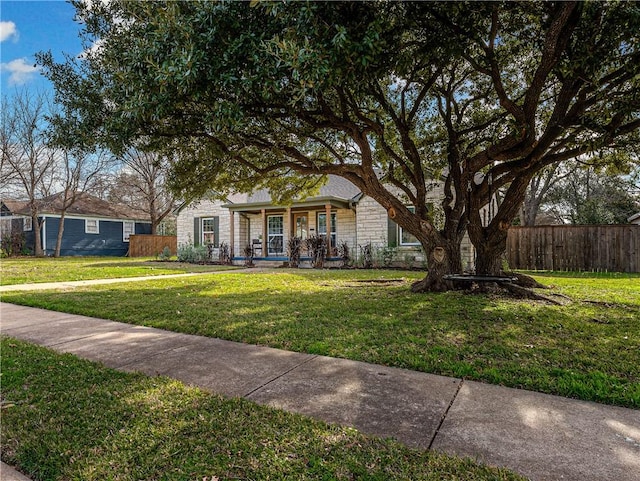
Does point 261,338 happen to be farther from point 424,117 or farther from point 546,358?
point 424,117

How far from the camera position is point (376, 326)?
497 centimetres

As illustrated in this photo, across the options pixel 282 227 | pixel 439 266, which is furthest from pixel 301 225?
pixel 439 266

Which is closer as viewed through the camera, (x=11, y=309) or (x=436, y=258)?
(x=11, y=309)

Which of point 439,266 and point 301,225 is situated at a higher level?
point 301,225

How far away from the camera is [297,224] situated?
60.9ft

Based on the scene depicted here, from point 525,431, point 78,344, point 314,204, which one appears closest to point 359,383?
point 525,431

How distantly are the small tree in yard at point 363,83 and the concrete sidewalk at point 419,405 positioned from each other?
111 inches

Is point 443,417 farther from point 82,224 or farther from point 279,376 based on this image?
point 82,224

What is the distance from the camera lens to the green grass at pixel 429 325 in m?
3.33

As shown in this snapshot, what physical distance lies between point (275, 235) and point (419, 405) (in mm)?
16498

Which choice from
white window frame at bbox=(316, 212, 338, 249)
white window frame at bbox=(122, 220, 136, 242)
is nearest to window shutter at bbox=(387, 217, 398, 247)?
white window frame at bbox=(316, 212, 338, 249)

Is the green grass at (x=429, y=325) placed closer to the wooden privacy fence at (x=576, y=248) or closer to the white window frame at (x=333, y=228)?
the wooden privacy fence at (x=576, y=248)

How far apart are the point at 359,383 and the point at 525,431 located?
4.01 ft

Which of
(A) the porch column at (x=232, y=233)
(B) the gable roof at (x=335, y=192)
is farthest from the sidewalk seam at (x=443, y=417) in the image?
(A) the porch column at (x=232, y=233)
